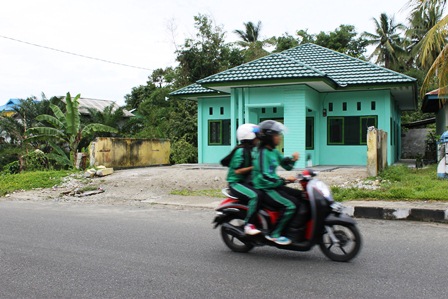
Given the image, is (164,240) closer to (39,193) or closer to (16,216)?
(16,216)

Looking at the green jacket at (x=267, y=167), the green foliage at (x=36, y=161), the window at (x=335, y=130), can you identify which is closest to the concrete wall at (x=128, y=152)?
the green foliage at (x=36, y=161)

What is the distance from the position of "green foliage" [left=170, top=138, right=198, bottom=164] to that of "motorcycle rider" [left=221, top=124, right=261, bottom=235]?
16.1 meters

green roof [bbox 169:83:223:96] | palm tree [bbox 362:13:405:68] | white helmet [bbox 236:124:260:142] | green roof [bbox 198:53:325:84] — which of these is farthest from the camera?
palm tree [bbox 362:13:405:68]

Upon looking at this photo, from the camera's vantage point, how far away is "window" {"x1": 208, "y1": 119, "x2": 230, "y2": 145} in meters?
19.8

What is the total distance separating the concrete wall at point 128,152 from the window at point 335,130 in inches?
293

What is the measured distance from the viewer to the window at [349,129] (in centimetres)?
1781

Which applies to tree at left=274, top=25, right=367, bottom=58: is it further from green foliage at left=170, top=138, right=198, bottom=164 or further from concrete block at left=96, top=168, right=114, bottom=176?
concrete block at left=96, top=168, right=114, bottom=176

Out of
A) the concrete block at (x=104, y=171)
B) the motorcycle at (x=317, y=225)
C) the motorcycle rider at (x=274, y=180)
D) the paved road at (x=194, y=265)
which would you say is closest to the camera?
the paved road at (x=194, y=265)

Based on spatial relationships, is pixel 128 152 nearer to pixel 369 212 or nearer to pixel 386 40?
pixel 369 212

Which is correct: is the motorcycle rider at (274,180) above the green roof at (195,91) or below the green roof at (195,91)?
below

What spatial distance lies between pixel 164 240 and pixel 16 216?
4181 millimetres

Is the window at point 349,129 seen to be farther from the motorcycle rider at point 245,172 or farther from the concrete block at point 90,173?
the motorcycle rider at point 245,172

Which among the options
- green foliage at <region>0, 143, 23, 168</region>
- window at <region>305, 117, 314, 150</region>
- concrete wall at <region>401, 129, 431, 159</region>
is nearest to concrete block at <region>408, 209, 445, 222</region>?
window at <region>305, 117, 314, 150</region>

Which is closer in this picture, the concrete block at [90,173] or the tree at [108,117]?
the concrete block at [90,173]
